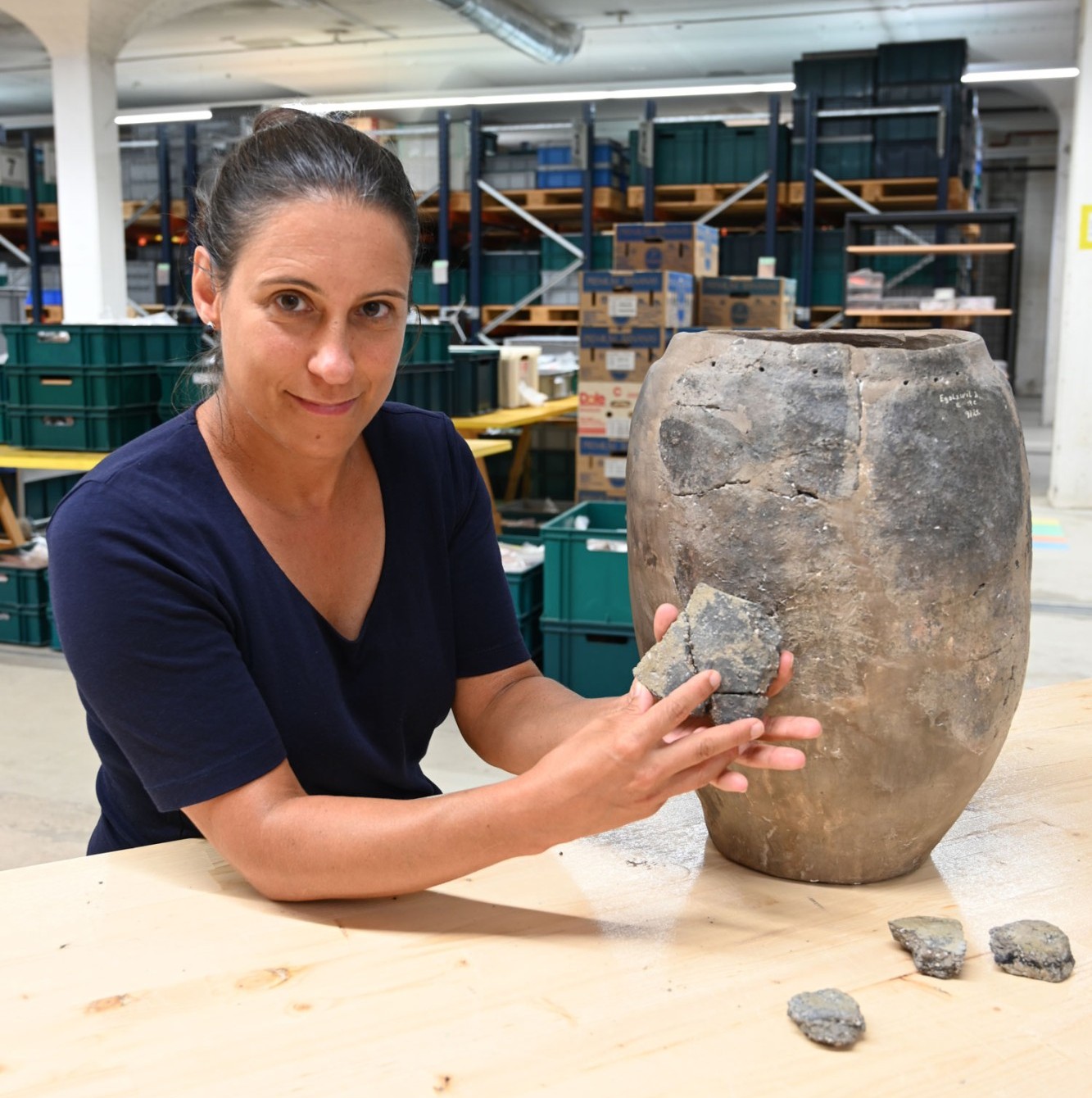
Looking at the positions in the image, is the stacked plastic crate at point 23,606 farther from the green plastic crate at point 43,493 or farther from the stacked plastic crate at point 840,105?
the stacked plastic crate at point 840,105

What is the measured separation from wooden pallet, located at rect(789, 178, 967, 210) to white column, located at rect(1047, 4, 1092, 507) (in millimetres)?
1299

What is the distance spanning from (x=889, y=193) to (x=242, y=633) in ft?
29.4

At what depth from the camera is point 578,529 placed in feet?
12.9

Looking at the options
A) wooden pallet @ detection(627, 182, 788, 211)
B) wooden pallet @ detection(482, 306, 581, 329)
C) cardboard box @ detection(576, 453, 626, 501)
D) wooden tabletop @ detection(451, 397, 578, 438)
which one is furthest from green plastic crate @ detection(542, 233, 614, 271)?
cardboard box @ detection(576, 453, 626, 501)

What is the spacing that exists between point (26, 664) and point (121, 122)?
9.03 meters

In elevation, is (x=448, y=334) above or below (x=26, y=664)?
above

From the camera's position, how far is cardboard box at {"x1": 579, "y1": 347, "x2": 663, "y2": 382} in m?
5.64

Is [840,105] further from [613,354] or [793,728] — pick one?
[793,728]

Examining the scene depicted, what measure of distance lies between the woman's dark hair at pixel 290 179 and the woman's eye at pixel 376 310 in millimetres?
95

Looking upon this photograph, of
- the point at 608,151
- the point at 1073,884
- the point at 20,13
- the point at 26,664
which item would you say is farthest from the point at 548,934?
the point at 608,151

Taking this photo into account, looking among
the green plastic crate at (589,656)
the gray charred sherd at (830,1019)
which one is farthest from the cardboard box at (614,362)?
the gray charred sherd at (830,1019)

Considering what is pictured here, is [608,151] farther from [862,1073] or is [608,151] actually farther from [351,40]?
[862,1073]

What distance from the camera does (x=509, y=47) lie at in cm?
1156

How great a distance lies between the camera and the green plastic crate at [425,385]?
5.13 metres
